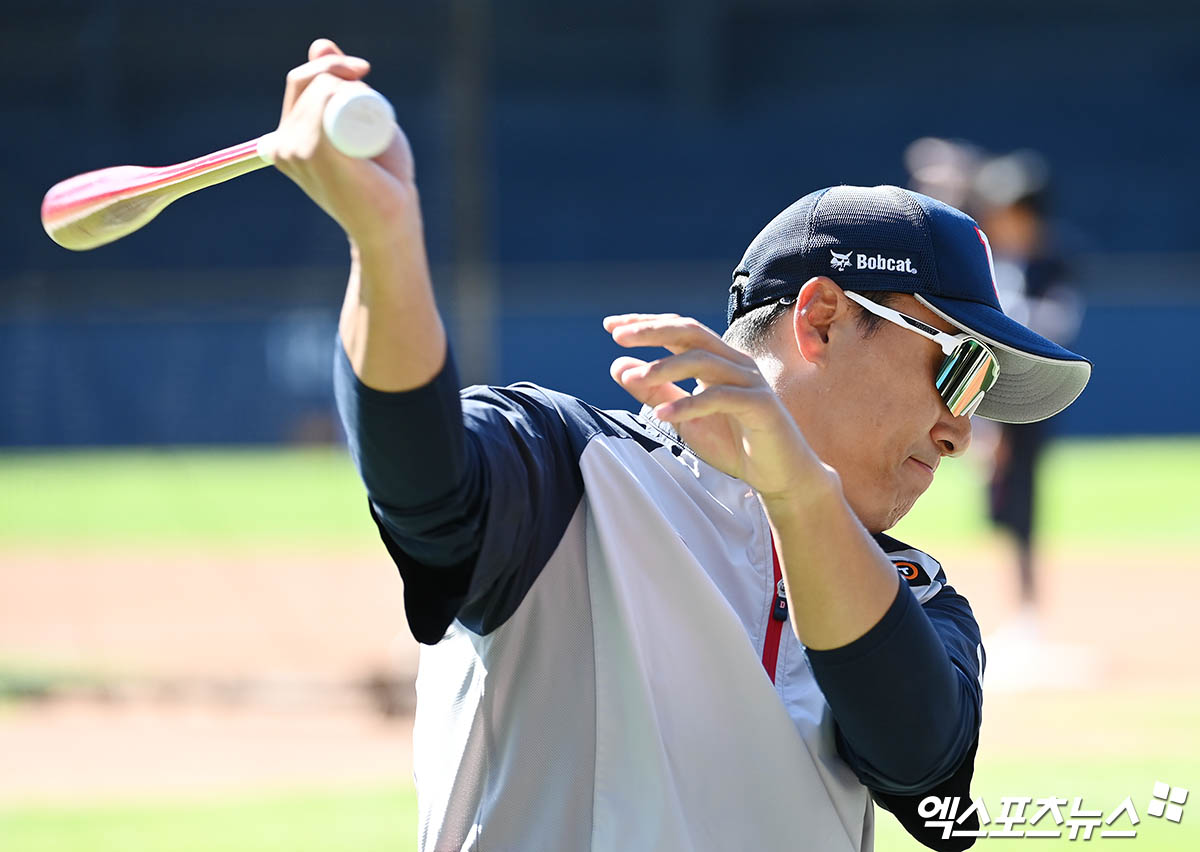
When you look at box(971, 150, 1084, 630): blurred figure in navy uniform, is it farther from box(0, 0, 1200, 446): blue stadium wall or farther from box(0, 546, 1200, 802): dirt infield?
box(0, 0, 1200, 446): blue stadium wall

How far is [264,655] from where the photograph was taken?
897cm

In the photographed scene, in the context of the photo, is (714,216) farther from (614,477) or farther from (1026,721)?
(614,477)

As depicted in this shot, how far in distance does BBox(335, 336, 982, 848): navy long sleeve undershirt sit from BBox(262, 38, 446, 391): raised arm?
0.03m

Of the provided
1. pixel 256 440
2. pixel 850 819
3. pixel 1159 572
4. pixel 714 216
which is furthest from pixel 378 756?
pixel 714 216

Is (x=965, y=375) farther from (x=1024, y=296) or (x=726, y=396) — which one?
(x=1024, y=296)

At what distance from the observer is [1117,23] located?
29.1m

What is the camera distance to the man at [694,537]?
1.43 metres

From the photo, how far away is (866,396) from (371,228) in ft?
2.59

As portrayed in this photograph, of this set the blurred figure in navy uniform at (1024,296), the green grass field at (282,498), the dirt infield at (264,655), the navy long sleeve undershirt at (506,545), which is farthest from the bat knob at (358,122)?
the green grass field at (282,498)

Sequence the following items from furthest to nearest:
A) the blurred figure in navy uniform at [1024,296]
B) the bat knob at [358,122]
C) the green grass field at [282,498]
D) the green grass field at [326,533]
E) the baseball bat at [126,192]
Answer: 1. the green grass field at [282,498]
2. the blurred figure in navy uniform at [1024,296]
3. the green grass field at [326,533]
4. the baseball bat at [126,192]
5. the bat knob at [358,122]

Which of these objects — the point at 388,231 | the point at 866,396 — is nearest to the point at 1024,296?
the point at 866,396

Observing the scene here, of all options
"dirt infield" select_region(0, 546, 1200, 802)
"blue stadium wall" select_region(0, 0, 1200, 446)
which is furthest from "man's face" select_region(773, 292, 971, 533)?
"blue stadium wall" select_region(0, 0, 1200, 446)

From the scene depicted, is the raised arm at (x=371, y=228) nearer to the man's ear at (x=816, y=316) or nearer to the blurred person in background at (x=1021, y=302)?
the man's ear at (x=816, y=316)

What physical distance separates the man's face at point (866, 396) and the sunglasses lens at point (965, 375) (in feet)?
0.04
